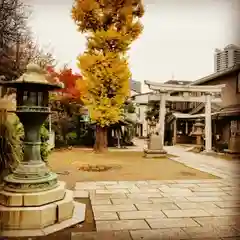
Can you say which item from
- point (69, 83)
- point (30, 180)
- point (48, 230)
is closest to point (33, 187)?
point (30, 180)

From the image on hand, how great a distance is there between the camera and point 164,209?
114 inches

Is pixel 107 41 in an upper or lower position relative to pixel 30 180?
upper

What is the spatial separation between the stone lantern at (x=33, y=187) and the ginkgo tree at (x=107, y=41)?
5.08 meters

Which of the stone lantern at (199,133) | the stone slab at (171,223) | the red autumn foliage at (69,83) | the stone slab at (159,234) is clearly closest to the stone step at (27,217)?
the stone slab at (159,234)

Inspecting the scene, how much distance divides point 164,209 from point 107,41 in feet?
18.7

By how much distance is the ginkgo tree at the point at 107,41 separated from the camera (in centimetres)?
750

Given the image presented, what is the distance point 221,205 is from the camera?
3033mm

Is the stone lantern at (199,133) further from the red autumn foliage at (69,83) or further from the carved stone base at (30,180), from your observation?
the carved stone base at (30,180)

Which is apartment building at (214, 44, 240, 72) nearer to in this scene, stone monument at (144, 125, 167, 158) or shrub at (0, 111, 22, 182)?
shrub at (0, 111, 22, 182)

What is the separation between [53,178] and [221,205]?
5.82ft

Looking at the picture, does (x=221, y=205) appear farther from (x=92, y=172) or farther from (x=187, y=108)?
(x=187, y=108)

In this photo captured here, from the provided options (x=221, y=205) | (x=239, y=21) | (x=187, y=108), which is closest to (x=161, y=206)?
(x=221, y=205)

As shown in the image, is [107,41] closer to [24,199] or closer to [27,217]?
[24,199]

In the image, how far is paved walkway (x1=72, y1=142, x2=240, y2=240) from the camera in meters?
2.26
